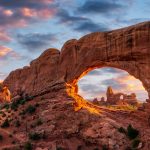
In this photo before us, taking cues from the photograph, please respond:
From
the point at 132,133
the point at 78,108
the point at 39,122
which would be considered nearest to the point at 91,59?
the point at 78,108

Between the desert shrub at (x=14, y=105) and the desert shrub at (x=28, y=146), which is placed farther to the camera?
the desert shrub at (x=14, y=105)

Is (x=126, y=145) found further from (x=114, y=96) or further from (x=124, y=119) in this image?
(x=114, y=96)

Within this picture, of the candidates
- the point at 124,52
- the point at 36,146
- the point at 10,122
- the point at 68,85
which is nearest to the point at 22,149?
the point at 36,146

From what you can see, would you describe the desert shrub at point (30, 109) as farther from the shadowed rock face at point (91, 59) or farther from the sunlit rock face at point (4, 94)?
the sunlit rock face at point (4, 94)

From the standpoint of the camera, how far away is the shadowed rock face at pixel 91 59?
41938 mm

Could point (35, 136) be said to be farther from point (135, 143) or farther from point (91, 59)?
point (135, 143)

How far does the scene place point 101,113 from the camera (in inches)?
1795

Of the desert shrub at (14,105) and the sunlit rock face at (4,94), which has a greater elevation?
the sunlit rock face at (4,94)

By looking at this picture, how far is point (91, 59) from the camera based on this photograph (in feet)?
155

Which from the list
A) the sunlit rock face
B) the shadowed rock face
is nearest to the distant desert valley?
the shadowed rock face

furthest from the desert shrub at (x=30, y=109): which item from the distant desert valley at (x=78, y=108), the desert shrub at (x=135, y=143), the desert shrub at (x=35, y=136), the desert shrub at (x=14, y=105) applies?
the desert shrub at (x=135, y=143)

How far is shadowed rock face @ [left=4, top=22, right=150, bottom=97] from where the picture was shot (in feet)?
138

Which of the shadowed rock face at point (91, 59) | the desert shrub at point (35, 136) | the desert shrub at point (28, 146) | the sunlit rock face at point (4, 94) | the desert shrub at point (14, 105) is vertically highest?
the shadowed rock face at point (91, 59)

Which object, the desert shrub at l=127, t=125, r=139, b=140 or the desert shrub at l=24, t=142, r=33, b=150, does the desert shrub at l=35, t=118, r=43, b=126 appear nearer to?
the desert shrub at l=24, t=142, r=33, b=150
